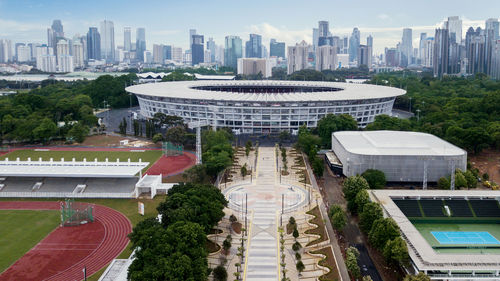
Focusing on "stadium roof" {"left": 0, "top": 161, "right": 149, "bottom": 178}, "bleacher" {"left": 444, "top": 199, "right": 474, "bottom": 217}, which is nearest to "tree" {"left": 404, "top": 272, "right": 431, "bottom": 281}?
"bleacher" {"left": 444, "top": 199, "right": 474, "bottom": 217}

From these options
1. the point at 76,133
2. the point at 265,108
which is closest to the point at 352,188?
the point at 265,108

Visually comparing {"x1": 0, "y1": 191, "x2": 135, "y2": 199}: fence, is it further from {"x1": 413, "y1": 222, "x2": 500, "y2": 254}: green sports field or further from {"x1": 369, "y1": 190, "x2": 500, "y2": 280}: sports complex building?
{"x1": 413, "y1": 222, "x2": 500, "y2": 254}: green sports field

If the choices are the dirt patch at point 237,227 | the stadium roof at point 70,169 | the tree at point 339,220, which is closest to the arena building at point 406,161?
the tree at point 339,220

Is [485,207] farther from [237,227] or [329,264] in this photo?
[237,227]

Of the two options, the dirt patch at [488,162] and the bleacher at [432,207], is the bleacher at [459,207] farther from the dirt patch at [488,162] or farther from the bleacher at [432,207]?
the dirt patch at [488,162]

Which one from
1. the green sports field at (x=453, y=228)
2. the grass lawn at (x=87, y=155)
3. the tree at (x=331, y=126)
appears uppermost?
the tree at (x=331, y=126)

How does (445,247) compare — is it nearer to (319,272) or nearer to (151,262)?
(319,272)

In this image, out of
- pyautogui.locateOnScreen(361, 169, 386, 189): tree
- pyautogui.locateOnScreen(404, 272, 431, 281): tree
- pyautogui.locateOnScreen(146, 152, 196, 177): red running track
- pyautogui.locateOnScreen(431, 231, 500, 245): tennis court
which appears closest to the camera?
pyautogui.locateOnScreen(404, 272, 431, 281): tree

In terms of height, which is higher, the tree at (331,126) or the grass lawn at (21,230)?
the tree at (331,126)
